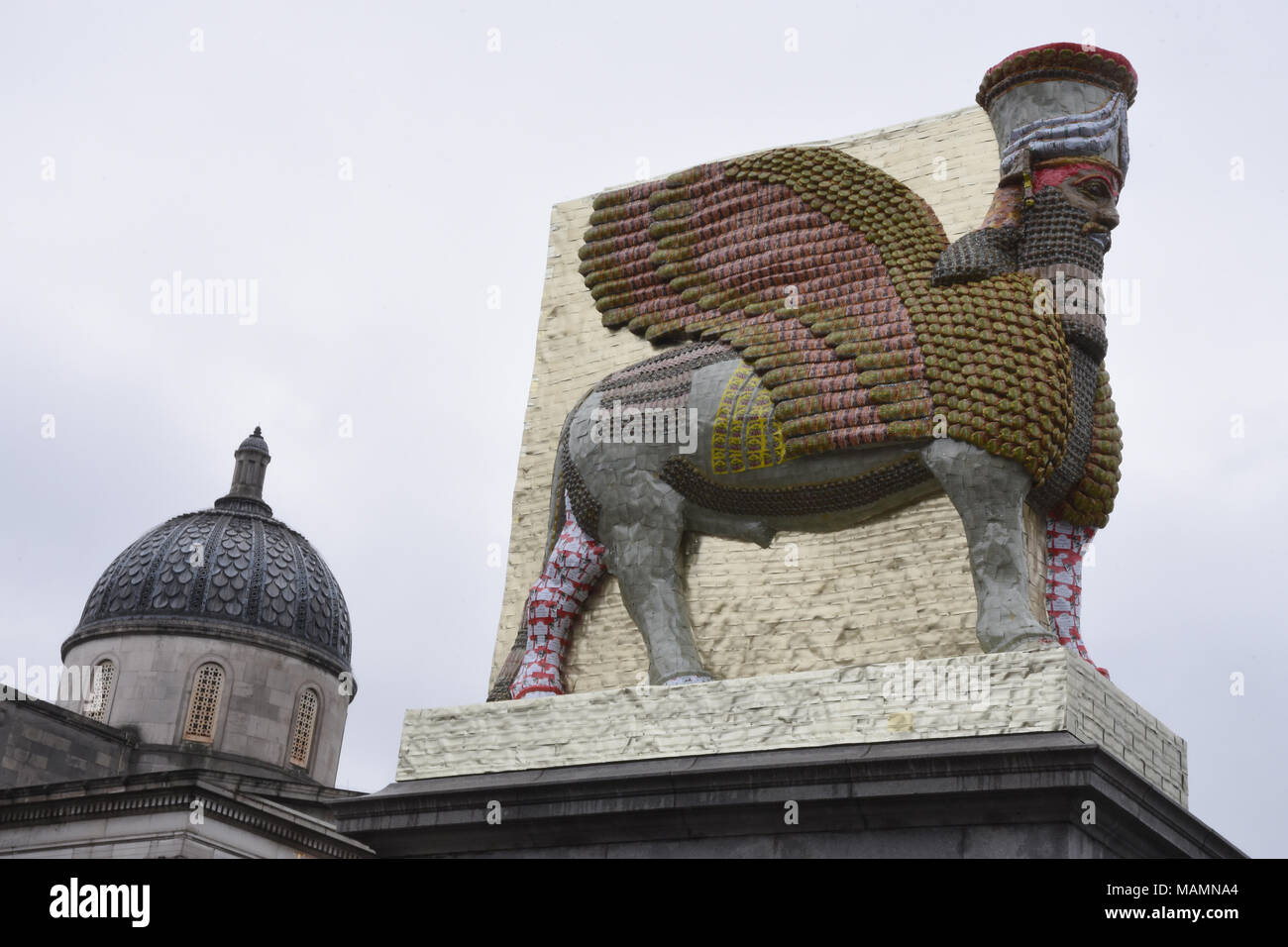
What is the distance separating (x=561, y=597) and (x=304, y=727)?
25712mm

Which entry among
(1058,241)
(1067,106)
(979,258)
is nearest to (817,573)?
(979,258)

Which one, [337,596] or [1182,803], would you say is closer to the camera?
[1182,803]

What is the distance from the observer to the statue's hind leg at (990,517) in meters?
8.44

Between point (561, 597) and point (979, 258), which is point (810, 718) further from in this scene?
point (979, 258)

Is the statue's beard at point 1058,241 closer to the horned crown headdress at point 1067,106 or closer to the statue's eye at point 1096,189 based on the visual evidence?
the statue's eye at point 1096,189

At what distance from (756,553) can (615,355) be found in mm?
1797

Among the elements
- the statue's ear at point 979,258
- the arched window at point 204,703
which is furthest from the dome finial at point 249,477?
the statue's ear at point 979,258

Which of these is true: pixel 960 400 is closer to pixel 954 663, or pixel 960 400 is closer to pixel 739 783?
pixel 954 663

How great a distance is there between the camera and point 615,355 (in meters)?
10.8

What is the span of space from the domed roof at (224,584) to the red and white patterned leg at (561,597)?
24.9 metres

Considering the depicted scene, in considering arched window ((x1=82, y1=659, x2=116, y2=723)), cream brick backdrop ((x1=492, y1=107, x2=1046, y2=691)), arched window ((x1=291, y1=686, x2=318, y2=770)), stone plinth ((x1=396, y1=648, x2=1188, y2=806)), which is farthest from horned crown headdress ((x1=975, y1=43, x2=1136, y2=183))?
arched window ((x1=82, y1=659, x2=116, y2=723))

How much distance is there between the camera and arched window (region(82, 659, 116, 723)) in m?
33.2
